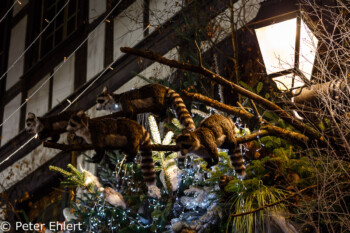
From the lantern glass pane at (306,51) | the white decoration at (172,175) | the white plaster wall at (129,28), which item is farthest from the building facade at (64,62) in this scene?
the lantern glass pane at (306,51)

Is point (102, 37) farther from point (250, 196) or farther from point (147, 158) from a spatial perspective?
point (147, 158)

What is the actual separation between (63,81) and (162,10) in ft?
9.87

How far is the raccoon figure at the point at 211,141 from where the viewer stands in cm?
387

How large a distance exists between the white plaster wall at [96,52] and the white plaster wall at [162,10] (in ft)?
4.46

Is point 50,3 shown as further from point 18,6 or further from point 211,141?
point 211,141

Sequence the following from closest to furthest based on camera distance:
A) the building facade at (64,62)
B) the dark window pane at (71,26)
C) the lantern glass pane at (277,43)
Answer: the lantern glass pane at (277,43)
the building facade at (64,62)
the dark window pane at (71,26)

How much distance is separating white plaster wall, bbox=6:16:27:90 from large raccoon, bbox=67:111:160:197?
878cm

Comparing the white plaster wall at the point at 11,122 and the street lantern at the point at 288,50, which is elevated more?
the white plaster wall at the point at 11,122

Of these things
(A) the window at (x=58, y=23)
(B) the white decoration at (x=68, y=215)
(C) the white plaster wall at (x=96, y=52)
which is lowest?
(B) the white decoration at (x=68, y=215)

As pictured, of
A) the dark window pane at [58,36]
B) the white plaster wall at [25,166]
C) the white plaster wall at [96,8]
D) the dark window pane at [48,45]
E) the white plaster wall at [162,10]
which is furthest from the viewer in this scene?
the dark window pane at [48,45]

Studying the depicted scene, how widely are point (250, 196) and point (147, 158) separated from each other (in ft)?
6.24

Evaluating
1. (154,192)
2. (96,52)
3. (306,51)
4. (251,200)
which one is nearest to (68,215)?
(154,192)

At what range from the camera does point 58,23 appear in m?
11.8

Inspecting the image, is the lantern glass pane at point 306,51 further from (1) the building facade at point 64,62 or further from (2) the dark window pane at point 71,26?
(2) the dark window pane at point 71,26
